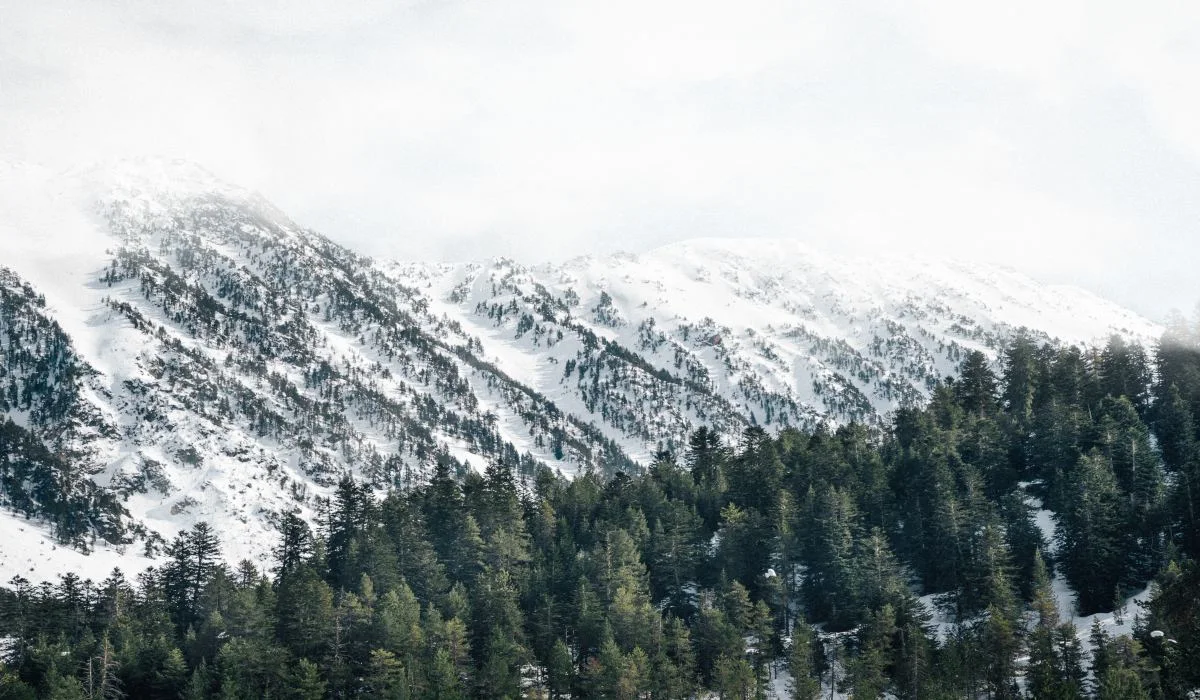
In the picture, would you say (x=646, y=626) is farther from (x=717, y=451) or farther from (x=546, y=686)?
(x=717, y=451)

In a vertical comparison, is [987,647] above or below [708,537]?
below

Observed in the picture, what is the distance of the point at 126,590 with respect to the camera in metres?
110

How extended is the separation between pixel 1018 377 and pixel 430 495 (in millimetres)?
95852

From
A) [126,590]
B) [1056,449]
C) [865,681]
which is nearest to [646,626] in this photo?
[865,681]

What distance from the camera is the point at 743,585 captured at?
95562mm

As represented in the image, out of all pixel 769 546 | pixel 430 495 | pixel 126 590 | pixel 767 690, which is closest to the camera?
pixel 767 690

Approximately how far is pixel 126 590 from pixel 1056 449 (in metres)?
123

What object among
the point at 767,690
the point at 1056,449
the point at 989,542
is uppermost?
the point at 1056,449

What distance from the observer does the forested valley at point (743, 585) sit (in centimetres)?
7056

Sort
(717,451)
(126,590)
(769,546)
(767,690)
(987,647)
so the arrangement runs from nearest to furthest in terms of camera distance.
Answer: (987,647) < (767,690) < (769,546) < (126,590) < (717,451)

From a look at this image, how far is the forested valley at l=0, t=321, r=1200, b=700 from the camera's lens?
7056cm

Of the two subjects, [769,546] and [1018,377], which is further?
[1018,377]

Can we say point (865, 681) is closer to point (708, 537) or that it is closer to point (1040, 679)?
point (1040, 679)

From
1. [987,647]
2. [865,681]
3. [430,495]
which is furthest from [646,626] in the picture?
[430,495]
